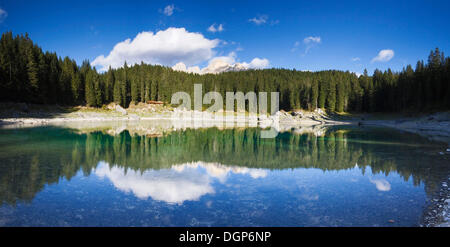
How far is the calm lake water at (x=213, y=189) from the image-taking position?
21.0 feet

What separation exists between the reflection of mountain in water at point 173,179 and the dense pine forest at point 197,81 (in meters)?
50.6

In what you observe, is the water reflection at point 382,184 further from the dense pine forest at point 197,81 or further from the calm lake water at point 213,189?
the dense pine forest at point 197,81

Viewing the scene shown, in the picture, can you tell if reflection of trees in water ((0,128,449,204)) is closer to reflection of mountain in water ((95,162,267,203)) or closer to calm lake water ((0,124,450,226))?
calm lake water ((0,124,450,226))

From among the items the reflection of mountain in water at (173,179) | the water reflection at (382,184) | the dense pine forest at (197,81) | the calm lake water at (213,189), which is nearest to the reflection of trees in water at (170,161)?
the calm lake water at (213,189)

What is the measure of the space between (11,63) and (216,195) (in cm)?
6173

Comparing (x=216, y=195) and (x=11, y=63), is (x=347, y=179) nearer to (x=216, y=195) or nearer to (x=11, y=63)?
(x=216, y=195)

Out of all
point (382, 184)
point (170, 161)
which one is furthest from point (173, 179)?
point (382, 184)

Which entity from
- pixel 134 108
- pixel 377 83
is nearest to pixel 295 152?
pixel 134 108

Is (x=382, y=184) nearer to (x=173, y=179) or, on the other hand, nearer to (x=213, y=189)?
(x=213, y=189)

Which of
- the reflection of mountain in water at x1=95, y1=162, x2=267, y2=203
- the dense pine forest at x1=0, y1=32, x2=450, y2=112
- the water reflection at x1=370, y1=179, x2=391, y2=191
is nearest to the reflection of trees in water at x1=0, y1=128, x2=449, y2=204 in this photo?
the reflection of mountain in water at x1=95, y1=162, x2=267, y2=203

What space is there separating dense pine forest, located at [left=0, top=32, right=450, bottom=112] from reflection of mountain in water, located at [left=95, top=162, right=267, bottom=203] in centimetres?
5063

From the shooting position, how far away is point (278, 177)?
1085cm

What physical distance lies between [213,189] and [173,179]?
6.49 feet
